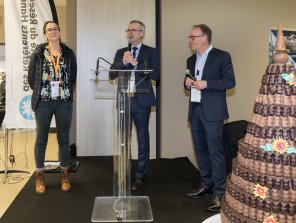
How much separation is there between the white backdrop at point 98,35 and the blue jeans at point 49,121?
1353 mm

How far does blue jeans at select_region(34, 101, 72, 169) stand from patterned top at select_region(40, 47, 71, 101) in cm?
6

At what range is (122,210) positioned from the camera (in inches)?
108

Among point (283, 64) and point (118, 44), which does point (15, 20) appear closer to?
point (118, 44)

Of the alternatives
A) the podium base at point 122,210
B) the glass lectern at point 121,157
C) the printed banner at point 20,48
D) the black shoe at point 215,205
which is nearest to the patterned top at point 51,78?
the glass lectern at point 121,157

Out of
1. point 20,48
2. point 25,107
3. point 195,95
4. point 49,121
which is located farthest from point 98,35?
point 195,95

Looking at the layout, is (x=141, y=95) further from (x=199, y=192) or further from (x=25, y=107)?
(x=25, y=107)

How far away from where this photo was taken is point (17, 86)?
12.4ft

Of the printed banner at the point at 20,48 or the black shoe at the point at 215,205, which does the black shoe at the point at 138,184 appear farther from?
the printed banner at the point at 20,48

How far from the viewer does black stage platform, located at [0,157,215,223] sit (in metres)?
2.66

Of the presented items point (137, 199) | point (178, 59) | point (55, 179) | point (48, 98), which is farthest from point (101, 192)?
point (178, 59)

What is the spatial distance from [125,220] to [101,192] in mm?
687

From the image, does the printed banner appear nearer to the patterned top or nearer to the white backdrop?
the white backdrop

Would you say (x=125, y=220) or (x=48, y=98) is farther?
(x=48, y=98)

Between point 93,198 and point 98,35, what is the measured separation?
7.40 ft
